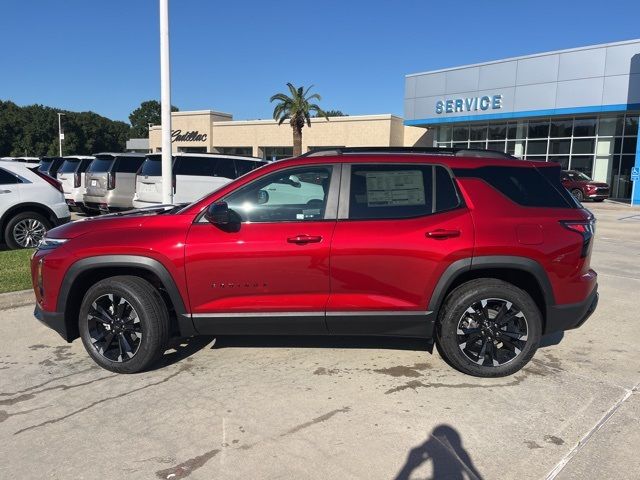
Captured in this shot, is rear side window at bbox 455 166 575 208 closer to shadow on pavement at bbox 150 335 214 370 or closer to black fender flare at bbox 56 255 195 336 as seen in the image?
black fender flare at bbox 56 255 195 336

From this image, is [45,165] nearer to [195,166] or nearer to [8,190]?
[195,166]

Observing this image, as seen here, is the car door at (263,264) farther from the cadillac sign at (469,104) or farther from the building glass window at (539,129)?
the building glass window at (539,129)

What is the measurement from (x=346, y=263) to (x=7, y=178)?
7.53m

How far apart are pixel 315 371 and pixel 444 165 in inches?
78.2

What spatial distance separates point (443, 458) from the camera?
304cm

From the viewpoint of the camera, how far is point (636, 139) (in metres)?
27.4

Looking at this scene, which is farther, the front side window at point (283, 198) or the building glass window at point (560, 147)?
the building glass window at point (560, 147)

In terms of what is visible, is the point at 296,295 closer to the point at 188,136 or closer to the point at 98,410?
the point at 98,410

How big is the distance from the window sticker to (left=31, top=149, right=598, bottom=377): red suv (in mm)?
11

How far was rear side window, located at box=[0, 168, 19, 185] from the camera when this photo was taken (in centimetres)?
879

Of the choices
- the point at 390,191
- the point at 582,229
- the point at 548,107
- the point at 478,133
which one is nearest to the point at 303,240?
the point at 390,191

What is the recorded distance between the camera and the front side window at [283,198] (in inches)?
160

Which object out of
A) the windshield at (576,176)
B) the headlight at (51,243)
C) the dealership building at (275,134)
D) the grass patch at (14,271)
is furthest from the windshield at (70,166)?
the dealership building at (275,134)

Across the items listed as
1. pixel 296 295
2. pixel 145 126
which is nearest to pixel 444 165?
pixel 296 295
